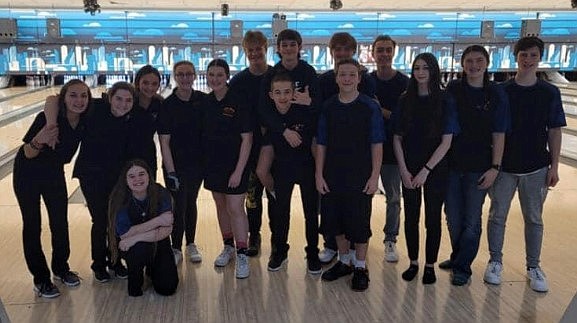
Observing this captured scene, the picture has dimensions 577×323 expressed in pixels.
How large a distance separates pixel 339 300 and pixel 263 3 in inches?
227

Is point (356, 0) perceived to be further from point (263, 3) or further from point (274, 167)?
point (274, 167)

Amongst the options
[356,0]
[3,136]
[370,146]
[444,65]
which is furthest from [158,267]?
[444,65]

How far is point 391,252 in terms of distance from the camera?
96.1 inches

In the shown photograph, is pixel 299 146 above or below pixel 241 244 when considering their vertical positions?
above

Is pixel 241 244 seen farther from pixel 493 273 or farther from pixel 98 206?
pixel 493 273

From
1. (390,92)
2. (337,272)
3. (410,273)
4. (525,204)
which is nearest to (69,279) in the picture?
(337,272)

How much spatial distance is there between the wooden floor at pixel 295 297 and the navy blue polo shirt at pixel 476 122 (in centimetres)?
52

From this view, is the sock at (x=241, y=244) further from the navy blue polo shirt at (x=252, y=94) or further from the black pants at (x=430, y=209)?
the black pants at (x=430, y=209)

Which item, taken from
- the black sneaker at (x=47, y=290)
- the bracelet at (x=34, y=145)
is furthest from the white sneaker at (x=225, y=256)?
the bracelet at (x=34, y=145)

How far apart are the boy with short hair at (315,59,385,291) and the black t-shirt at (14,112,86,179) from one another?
3.09ft

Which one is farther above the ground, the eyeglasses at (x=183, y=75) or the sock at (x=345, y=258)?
the eyeglasses at (x=183, y=75)

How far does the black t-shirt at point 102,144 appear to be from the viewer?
2012mm

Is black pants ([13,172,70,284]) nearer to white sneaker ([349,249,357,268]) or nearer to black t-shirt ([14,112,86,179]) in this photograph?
black t-shirt ([14,112,86,179])

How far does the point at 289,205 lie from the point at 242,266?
1.07 ft
